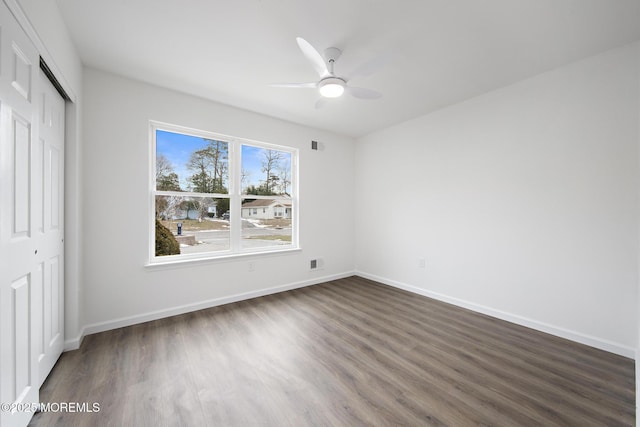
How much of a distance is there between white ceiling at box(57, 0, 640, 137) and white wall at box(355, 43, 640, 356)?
388 mm

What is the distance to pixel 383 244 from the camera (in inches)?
177

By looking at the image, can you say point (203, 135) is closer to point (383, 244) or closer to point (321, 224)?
point (321, 224)

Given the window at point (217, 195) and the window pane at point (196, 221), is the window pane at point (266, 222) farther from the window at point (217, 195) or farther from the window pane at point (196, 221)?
the window pane at point (196, 221)

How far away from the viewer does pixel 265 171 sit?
4070 mm

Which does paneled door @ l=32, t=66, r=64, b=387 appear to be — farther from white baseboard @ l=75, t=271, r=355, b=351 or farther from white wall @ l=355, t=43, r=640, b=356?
white wall @ l=355, t=43, r=640, b=356

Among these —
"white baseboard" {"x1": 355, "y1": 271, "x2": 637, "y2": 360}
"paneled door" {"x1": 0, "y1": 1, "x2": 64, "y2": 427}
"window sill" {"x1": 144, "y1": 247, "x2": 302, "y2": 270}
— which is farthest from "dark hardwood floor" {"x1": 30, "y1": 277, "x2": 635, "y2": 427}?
"window sill" {"x1": 144, "y1": 247, "x2": 302, "y2": 270}

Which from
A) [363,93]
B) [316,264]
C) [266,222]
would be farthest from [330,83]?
[316,264]

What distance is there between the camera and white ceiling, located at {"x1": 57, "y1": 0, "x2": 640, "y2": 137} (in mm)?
1858

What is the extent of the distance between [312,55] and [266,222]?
2.63 meters

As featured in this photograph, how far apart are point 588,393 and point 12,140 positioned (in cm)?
398

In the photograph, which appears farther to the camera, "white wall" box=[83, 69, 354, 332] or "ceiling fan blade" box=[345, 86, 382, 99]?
"white wall" box=[83, 69, 354, 332]

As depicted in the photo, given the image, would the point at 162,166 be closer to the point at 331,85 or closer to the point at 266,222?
the point at 266,222

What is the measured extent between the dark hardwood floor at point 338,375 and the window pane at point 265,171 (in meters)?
1.93

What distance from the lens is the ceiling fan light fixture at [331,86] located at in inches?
90.5
